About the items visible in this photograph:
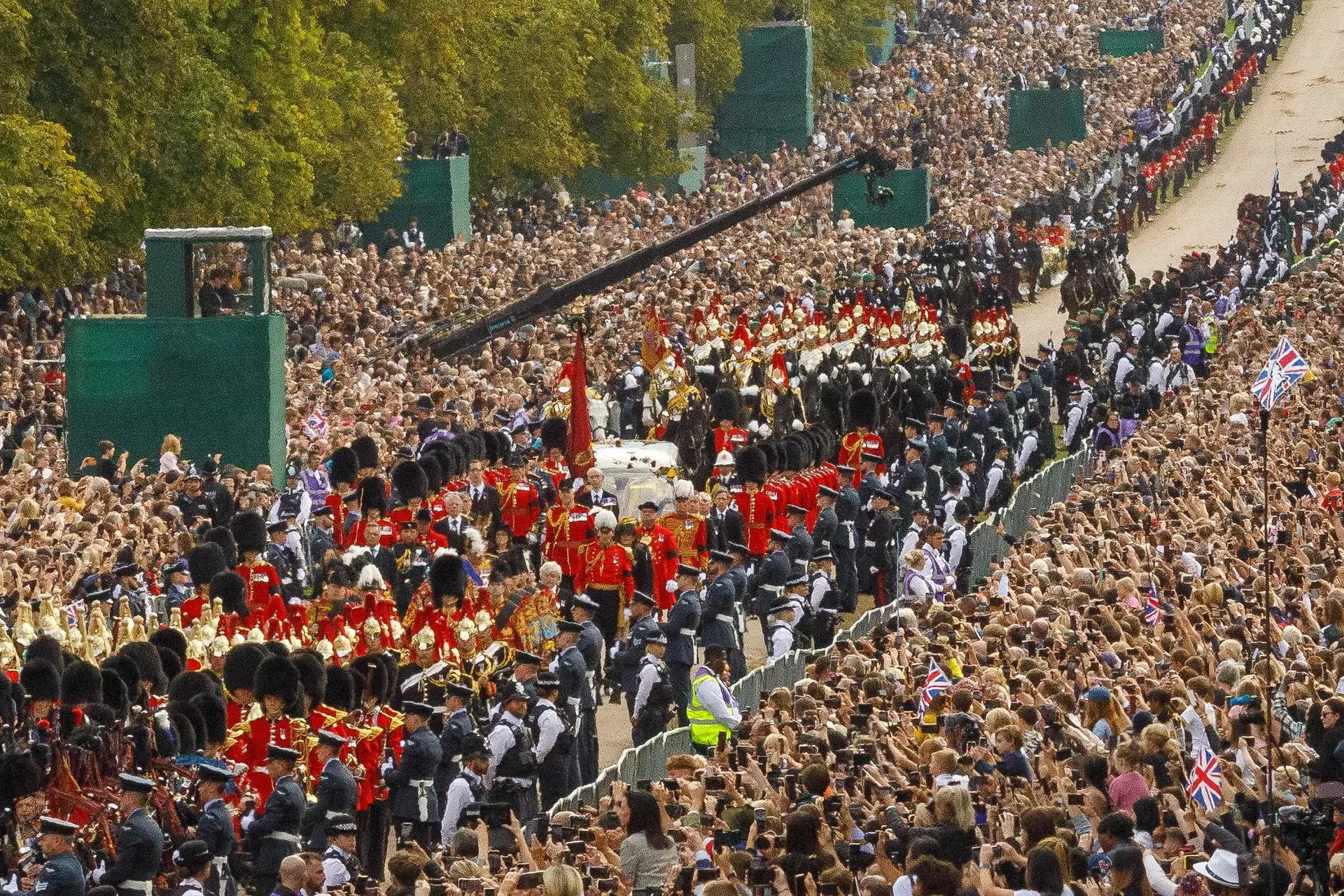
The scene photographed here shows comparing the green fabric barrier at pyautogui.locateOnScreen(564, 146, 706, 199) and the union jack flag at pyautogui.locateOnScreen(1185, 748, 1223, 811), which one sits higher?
the union jack flag at pyautogui.locateOnScreen(1185, 748, 1223, 811)

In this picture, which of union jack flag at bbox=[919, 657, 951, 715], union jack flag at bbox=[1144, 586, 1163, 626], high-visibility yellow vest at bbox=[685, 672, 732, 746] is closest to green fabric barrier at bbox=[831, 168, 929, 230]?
union jack flag at bbox=[1144, 586, 1163, 626]

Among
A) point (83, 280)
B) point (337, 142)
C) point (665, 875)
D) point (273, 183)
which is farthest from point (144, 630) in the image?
point (337, 142)

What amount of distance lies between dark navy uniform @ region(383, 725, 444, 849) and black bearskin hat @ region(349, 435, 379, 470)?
27.1 ft

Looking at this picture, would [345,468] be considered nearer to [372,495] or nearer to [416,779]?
[372,495]

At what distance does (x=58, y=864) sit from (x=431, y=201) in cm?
3427

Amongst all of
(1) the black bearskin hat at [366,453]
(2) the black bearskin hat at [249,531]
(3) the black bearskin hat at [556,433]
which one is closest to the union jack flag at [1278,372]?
(2) the black bearskin hat at [249,531]

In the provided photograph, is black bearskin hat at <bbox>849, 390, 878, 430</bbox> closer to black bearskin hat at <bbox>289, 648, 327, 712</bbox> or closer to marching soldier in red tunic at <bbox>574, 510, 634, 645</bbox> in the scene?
marching soldier in red tunic at <bbox>574, 510, 634, 645</bbox>

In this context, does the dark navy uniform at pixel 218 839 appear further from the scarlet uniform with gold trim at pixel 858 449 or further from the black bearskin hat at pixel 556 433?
the black bearskin hat at pixel 556 433

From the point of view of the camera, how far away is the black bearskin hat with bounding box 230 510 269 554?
2241cm

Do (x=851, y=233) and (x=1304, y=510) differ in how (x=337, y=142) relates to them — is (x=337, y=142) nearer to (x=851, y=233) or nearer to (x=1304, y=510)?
(x=851, y=233)

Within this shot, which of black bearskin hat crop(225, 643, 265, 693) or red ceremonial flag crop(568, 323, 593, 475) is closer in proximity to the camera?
black bearskin hat crop(225, 643, 265, 693)

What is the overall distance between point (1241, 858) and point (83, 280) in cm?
2677

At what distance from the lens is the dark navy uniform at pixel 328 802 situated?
1630 cm

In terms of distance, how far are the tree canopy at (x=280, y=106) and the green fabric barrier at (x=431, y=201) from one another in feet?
2.54
